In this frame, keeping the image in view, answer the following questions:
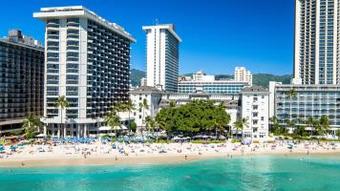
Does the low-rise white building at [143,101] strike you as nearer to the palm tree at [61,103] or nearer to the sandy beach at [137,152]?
the palm tree at [61,103]

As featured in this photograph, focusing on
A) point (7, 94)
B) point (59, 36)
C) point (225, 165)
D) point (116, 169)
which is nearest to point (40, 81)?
point (7, 94)

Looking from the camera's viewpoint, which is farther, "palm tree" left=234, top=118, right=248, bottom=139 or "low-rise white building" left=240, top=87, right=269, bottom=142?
"low-rise white building" left=240, top=87, right=269, bottom=142

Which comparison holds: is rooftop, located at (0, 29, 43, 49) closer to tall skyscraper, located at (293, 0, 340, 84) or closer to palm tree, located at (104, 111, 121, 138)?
palm tree, located at (104, 111, 121, 138)

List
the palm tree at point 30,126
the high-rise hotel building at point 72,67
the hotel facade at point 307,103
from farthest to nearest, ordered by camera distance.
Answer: the hotel facade at point 307,103 < the high-rise hotel building at point 72,67 < the palm tree at point 30,126

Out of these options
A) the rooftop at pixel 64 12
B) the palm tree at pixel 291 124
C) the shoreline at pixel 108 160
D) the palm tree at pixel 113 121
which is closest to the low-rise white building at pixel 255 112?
the palm tree at pixel 291 124

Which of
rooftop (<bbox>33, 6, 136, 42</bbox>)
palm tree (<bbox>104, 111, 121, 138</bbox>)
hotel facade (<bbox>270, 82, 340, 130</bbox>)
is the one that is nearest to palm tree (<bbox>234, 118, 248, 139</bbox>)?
hotel facade (<bbox>270, 82, 340, 130</bbox>)

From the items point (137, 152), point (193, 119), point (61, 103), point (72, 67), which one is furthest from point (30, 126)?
point (193, 119)
